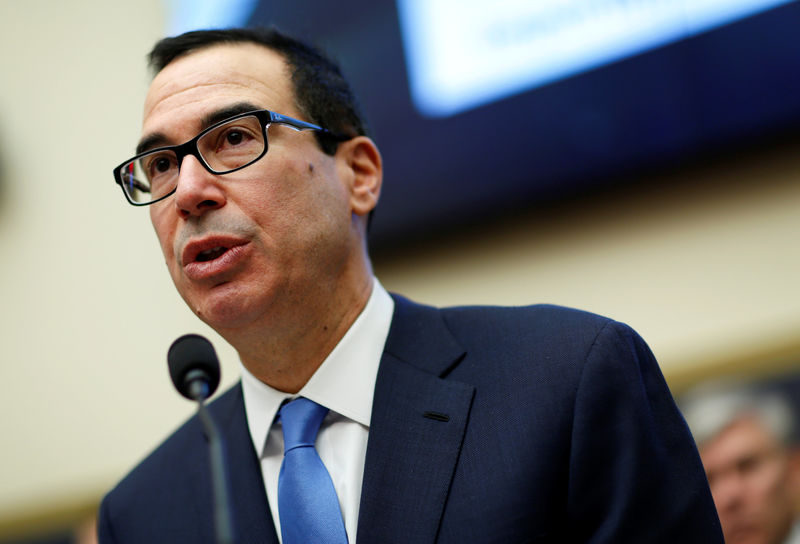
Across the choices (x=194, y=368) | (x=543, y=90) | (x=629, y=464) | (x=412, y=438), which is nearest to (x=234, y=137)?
(x=194, y=368)

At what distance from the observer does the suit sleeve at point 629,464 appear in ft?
3.69

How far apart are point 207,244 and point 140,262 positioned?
177 centimetres

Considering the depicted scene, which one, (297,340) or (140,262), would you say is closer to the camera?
(297,340)

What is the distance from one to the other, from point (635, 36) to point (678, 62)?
0.13 metres

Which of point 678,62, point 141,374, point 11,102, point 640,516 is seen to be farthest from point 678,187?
point 11,102

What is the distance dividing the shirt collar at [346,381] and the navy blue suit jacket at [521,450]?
0.11ft

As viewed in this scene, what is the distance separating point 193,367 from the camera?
1.02m

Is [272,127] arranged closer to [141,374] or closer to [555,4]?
[555,4]

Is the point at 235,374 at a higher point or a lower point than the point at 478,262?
lower

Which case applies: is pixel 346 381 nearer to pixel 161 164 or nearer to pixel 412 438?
pixel 412 438

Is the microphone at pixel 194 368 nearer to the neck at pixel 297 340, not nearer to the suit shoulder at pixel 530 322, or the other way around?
the neck at pixel 297 340

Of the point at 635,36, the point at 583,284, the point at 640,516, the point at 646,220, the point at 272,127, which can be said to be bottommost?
the point at 640,516

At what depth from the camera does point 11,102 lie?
10.5ft

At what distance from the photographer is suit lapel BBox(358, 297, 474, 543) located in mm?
1190
